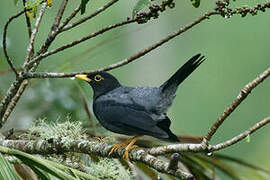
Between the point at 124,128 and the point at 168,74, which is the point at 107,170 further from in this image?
the point at 168,74

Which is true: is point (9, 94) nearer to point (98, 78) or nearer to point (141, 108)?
point (141, 108)

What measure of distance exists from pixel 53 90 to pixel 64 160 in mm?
2394

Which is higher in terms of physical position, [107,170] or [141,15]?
[141,15]

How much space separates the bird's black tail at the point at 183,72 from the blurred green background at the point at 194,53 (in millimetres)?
11219

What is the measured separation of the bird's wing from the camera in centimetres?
356

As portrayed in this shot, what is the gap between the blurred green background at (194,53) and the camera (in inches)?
699

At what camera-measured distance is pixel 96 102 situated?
428 centimetres

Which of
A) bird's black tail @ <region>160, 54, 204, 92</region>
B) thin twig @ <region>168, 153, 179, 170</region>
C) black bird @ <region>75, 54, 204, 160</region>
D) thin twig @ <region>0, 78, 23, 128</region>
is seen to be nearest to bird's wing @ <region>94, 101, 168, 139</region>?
black bird @ <region>75, 54, 204, 160</region>

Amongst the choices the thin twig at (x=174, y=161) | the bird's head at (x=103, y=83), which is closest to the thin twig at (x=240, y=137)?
the thin twig at (x=174, y=161)

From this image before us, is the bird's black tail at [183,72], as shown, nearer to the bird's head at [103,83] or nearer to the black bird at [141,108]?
the black bird at [141,108]

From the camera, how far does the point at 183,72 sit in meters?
3.67

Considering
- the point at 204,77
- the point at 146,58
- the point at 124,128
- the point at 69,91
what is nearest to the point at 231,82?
the point at 204,77

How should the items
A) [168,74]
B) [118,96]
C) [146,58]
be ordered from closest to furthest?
[118,96], [168,74], [146,58]

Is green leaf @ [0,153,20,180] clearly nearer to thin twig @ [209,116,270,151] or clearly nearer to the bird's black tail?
thin twig @ [209,116,270,151]
